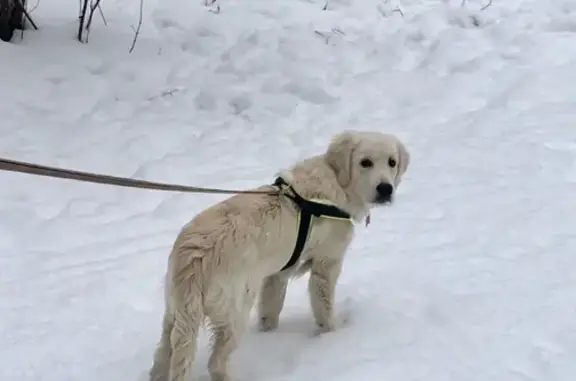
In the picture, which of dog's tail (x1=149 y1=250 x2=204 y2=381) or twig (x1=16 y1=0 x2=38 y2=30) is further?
twig (x1=16 y1=0 x2=38 y2=30)

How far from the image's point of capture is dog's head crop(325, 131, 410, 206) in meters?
3.96

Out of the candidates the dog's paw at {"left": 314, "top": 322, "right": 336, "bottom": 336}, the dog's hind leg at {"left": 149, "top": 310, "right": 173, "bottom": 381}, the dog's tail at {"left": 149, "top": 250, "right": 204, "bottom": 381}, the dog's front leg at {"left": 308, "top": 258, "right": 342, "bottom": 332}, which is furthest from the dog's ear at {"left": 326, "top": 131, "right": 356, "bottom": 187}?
the dog's hind leg at {"left": 149, "top": 310, "right": 173, "bottom": 381}

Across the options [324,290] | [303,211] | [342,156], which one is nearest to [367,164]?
[342,156]

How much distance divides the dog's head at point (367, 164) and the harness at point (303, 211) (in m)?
0.19

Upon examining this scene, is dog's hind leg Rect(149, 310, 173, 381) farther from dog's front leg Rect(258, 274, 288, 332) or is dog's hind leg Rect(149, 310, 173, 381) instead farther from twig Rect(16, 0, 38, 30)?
twig Rect(16, 0, 38, 30)

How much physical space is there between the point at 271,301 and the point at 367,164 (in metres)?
0.88

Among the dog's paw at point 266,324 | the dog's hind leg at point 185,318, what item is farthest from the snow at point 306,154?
the dog's hind leg at point 185,318

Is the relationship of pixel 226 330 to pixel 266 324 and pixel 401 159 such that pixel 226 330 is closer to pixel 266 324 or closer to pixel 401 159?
pixel 266 324

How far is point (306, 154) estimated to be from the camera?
6.58m

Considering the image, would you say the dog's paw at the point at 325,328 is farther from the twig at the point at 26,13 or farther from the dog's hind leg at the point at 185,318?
the twig at the point at 26,13

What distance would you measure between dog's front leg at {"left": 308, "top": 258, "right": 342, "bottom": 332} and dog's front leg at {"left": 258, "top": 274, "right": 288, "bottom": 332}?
6.7 inches

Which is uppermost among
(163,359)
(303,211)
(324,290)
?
(303,211)

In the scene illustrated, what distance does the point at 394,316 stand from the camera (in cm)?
413

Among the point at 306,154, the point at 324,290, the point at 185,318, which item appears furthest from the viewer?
the point at 306,154
